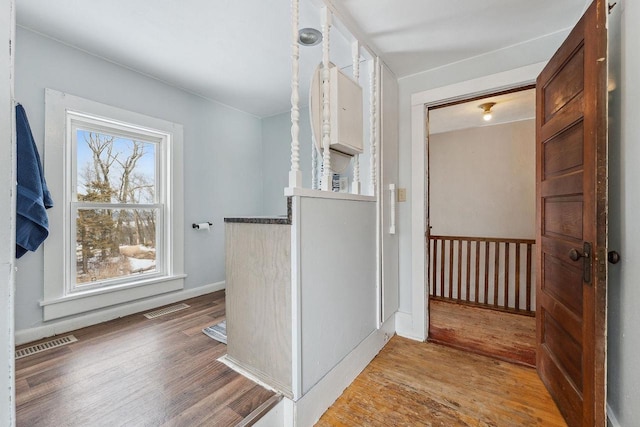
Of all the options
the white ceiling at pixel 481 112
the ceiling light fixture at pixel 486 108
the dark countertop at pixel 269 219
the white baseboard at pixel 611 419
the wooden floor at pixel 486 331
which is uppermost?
the white ceiling at pixel 481 112

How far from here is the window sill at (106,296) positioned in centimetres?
220

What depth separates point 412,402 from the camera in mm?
1627

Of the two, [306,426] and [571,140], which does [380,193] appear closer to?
[571,140]

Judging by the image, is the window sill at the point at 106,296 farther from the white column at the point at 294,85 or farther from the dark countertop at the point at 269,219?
the white column at the point at 294,85

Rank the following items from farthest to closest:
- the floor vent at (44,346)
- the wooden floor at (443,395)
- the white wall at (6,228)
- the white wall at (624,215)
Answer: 1. the floor vent at (44,346)
2. the wooden floor at (443,395)
3. the white wall at (624,215)
4. the white wall at (6,228)

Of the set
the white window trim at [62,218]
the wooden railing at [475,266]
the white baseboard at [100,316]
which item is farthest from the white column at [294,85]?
the wooden railing at [475,266]

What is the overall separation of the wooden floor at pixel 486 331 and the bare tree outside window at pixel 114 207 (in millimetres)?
2974

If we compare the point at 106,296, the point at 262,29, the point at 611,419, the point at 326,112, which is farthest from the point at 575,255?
the point at 106,296

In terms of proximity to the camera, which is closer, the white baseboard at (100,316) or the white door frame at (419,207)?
the white baseboard at (100,316)

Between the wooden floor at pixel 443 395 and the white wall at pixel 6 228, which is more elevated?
the white wall at pixel 6 228

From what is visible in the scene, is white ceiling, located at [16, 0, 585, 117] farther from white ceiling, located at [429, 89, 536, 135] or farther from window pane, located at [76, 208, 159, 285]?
window pane, located at [76, 208, 159, 285]

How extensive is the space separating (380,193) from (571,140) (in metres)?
1.16

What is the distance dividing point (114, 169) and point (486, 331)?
3878 mm

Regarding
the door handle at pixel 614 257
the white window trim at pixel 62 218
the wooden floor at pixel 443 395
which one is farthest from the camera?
the white window trim at pixel 62 218
